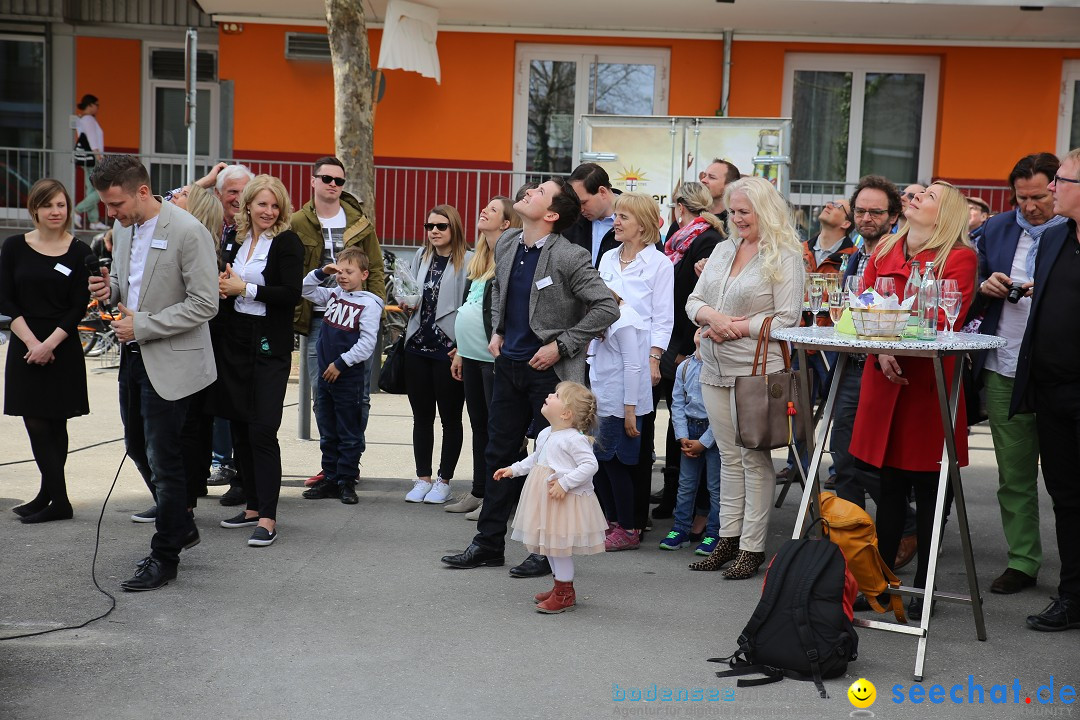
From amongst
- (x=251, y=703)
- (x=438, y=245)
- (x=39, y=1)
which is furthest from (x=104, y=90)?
(x=251, y=703)

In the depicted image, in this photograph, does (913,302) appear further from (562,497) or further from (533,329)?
(533,329)

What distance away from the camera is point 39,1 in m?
18.2

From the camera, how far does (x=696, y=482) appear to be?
6090 millimetres

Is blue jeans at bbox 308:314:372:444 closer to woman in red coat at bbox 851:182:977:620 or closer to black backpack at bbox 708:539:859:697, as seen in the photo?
woman in red coat at bbox 851:182:977:620

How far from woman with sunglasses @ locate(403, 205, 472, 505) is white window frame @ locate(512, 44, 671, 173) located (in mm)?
10066

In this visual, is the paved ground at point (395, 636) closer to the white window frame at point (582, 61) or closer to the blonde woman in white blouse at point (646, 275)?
the blonde woman in white blouse at point (646, 275)

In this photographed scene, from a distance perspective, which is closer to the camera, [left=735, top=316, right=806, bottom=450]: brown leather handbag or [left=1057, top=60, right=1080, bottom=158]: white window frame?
[left=735, top=316, right=806, bottom=450]: brown leather handbag

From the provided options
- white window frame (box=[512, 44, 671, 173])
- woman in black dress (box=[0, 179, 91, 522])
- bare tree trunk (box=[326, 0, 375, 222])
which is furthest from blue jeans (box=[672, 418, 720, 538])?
white window frame (box=[512, 44, 671, 173])

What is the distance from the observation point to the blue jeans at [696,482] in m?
5.89

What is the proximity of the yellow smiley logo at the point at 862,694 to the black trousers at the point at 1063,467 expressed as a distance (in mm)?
1411

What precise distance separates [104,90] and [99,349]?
7295mm

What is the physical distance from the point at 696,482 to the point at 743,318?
121 cm

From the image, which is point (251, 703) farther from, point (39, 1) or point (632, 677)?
point (39, 1)

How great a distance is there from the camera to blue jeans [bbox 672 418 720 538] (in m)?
5.89
